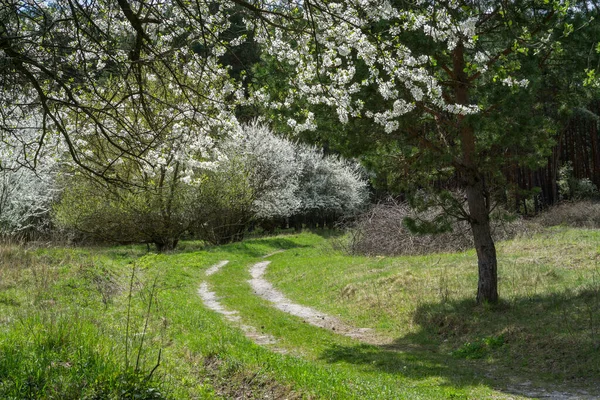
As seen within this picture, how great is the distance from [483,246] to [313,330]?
3880mm

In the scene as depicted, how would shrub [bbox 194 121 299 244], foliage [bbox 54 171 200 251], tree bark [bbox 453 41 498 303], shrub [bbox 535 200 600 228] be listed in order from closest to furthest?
tree bark [bbox 453 41 498 303] → foliage [bbox 54 171 200 251] → shrub [bbox 535 200 600 228] → shrub [bbox 194 121 299 244]

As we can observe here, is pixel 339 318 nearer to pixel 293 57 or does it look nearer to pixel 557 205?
pixel 293 57

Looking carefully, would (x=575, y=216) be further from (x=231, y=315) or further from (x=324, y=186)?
(x=324, y=186)

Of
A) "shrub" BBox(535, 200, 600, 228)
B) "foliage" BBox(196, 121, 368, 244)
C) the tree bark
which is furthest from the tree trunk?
"shrub" BBox(535, 200, 600, 228)

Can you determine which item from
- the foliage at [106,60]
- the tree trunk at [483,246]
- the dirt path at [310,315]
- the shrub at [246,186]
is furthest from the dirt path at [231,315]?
the shrub at [246,186]

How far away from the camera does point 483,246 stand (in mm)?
12141

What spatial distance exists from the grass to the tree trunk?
1.35 ft

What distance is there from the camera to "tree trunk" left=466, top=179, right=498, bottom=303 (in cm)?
1203

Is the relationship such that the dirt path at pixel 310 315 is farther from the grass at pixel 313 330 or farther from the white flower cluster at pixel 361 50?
the white flower cluster at pixel 361 50

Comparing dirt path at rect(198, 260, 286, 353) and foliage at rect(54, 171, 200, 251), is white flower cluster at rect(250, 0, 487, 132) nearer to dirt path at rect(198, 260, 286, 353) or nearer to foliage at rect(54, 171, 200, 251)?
dirt path at rect(198, 260, 286, 353)

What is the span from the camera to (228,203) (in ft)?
92.8

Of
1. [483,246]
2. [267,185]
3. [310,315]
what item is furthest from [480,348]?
[267,185]

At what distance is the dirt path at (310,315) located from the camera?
12188 millimetres

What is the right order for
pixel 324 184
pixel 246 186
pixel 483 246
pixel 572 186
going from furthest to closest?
pixel 324 184 < pixel 572 186 < pixel 246 186 < pixel 483 246
